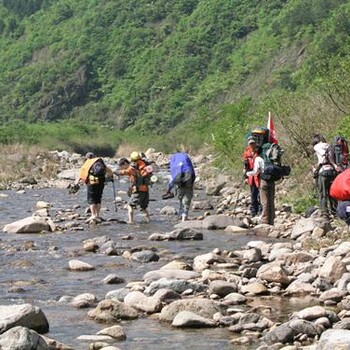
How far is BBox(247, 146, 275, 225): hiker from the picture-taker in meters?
17.0

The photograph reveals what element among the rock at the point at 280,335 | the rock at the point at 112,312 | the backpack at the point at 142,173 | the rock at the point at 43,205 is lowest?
the rock at the point at 280,335

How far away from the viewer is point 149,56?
368 ft

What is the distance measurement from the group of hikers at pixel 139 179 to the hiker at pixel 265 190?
193 centimetres

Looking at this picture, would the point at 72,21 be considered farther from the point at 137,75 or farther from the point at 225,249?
the point at 225,249

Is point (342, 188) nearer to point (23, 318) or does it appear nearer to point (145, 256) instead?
point (145, 256)

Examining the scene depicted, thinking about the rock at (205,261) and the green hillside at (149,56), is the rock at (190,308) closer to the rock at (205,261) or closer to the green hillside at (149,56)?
the rock at (205,261)

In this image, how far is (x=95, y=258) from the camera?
14578 millimetres

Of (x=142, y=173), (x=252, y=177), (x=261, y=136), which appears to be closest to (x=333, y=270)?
(x=261, y=136)

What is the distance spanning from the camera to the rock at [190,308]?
9602 mm

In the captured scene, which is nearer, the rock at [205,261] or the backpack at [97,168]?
the rock at [205,261]

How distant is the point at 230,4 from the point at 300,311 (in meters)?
107

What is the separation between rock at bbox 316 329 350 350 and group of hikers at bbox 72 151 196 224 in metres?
11.4

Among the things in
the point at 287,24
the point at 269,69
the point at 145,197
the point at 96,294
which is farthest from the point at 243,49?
the point at 96,294

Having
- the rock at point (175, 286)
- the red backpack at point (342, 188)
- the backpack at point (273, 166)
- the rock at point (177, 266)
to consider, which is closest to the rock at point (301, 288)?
the rock at point (175, 286)
